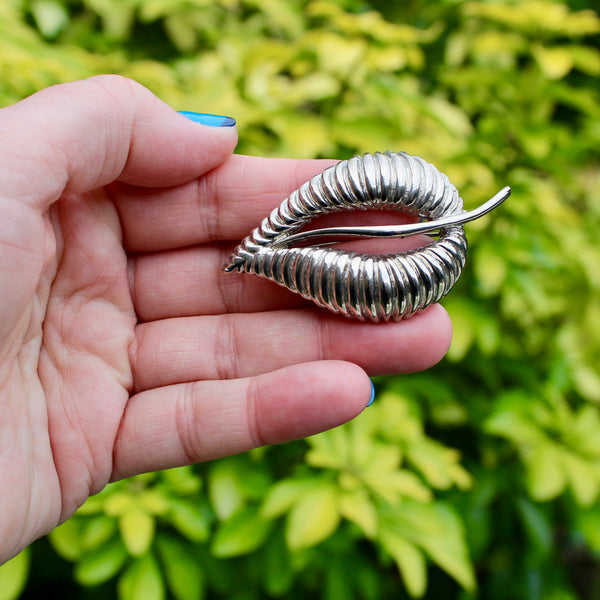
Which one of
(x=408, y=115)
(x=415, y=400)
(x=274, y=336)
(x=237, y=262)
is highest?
(x=408, y=115)

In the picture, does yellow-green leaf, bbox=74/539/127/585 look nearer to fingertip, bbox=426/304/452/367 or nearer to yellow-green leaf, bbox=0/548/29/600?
yellow-green leaf, bbox=0/548/29/600

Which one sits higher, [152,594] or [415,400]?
[415,400]

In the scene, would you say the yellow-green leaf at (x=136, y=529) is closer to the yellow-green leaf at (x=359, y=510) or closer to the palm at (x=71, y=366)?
the palm at (x=71, y=366)

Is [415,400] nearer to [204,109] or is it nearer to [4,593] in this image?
[204,109]

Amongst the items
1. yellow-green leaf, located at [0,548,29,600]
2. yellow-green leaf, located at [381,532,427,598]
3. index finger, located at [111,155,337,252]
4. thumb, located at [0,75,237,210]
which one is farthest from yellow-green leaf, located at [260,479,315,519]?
thumb, located at [0,75,237,210]

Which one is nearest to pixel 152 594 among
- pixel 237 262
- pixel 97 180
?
pixel 237 262

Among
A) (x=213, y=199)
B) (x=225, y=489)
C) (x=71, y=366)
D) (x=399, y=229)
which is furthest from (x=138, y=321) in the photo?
(x=399, y=229)

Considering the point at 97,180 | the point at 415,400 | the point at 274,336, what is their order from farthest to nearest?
1. the point at 415,400
2. the point at 274,336
3. the point at 97,180
